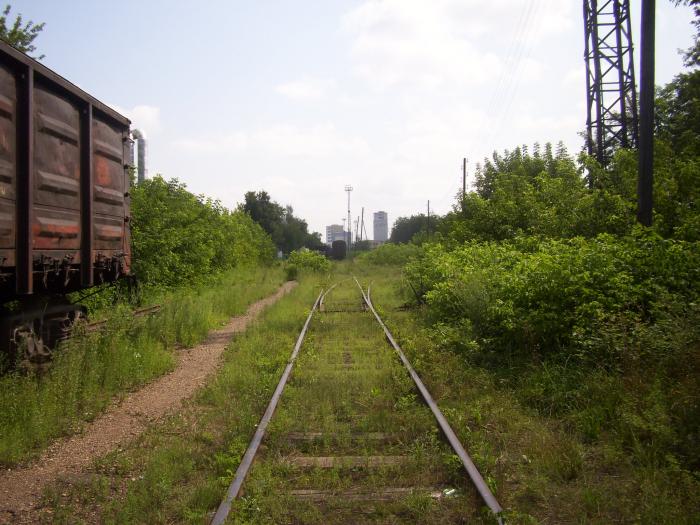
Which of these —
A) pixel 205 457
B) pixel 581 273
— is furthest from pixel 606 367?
pixel 205 457

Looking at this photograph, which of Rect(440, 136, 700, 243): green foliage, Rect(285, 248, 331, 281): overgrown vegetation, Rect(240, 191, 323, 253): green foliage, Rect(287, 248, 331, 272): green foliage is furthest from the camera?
Rect(240, 191, 323, 253): green foliage

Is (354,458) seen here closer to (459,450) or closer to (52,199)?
(459,450)

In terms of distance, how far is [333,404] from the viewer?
20.9 ft

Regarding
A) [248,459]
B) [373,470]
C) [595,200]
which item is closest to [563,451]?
[373,470]

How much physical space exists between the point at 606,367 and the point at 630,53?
12824mm

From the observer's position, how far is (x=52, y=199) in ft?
20.7

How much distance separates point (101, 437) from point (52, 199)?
276 centimetres

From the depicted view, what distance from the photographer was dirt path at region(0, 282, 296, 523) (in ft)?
13.7

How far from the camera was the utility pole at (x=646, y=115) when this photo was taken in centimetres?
866

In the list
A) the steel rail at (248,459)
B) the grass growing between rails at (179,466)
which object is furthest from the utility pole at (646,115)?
the grass growing between rails at (179,466)

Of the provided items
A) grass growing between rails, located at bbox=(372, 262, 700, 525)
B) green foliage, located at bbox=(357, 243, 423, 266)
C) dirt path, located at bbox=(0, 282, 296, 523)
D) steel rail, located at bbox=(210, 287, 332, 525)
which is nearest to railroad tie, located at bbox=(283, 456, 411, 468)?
steel rail, located at bbox=(210, 287, 332, 525)

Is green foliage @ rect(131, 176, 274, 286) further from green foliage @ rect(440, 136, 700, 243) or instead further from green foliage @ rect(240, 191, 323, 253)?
green foliage @ rect(240, 191, 323, 253)

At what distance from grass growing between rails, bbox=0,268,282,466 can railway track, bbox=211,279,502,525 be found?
2.12 meters

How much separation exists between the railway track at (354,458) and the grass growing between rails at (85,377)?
2.12 metres
